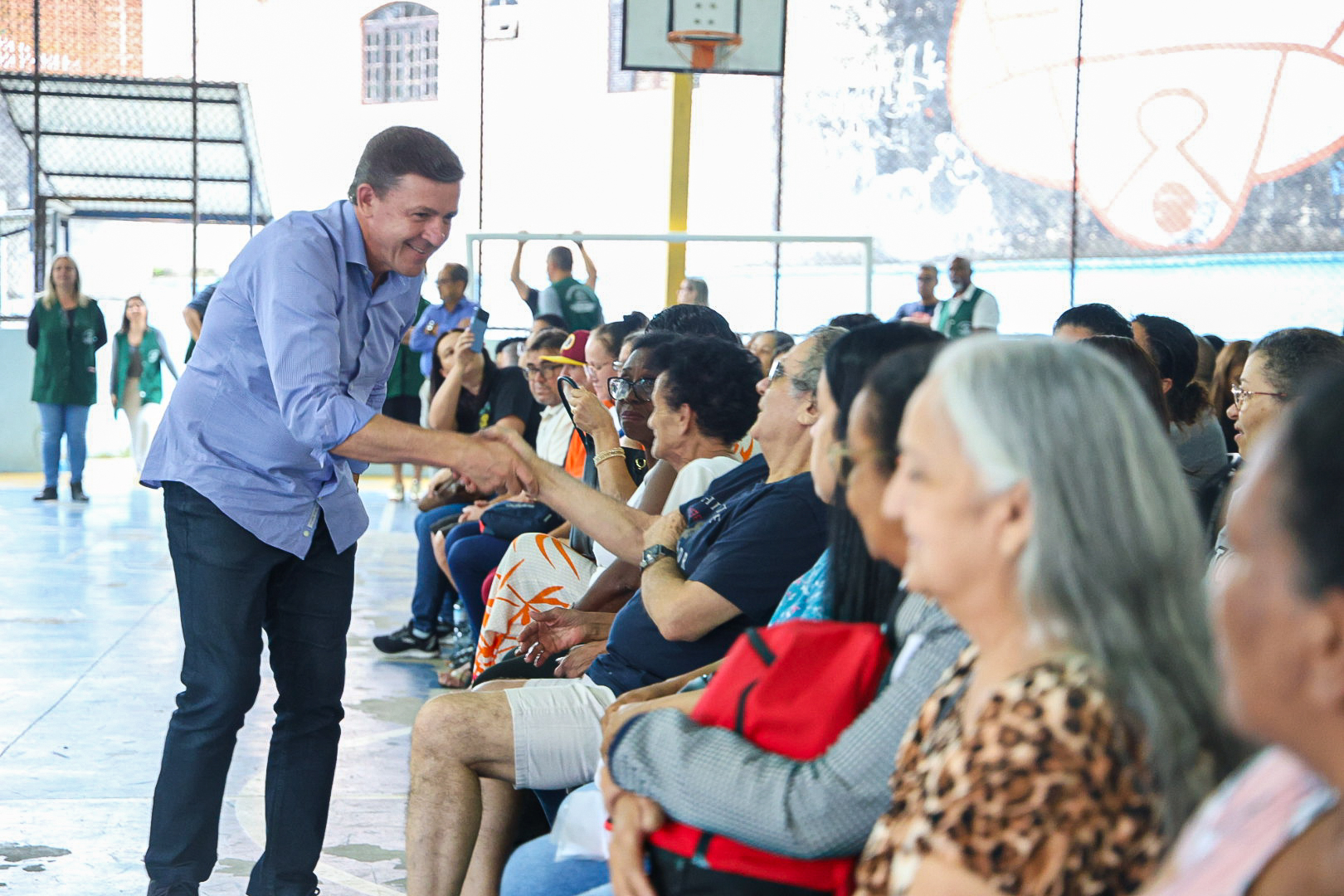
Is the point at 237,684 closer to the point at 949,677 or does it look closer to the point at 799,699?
the point at 799,699

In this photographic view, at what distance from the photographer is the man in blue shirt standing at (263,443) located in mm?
2529

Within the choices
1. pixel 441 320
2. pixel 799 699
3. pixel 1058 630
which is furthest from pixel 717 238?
pixel 1058 630

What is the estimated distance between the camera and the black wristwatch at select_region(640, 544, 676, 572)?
2516 mm

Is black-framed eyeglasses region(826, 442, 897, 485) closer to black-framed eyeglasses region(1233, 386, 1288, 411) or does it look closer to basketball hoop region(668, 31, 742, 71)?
black-framed eyeglasses region(1233, 386, 1288, 411)

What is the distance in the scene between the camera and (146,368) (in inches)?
431

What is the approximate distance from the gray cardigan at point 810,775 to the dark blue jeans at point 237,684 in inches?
52.3

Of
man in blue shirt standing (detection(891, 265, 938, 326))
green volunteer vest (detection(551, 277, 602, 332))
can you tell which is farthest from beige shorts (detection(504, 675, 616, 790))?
man in blue shirt standing (detection(891, 265, 938, 326))

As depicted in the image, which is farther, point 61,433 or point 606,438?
point 61,433

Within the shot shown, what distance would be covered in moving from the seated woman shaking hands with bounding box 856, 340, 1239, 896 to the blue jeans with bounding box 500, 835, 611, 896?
77 centimetres

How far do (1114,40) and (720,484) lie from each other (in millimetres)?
10042

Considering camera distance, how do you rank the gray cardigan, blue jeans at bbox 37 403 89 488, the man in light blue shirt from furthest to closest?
blue jeans at bbox 37 403 89 488, the man in light blue shirt, the gray cardigan

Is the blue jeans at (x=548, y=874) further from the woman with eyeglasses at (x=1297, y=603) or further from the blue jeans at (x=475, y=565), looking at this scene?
the blue jeans at (x=475, y=565)

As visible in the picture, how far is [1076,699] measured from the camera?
1.12 m

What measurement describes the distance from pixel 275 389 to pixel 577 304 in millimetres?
6372
